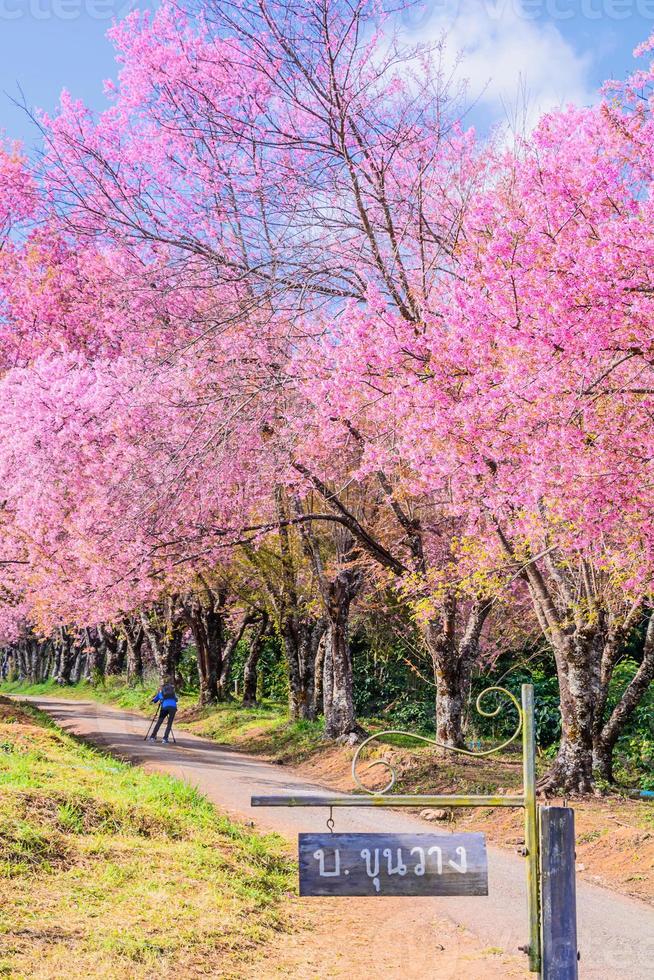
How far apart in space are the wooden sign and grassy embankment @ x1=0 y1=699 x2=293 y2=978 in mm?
2410

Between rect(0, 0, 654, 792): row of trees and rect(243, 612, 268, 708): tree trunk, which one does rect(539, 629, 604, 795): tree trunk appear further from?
rect(243, 612, 268, 708): tree trunk

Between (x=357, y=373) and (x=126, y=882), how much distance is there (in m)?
6.23

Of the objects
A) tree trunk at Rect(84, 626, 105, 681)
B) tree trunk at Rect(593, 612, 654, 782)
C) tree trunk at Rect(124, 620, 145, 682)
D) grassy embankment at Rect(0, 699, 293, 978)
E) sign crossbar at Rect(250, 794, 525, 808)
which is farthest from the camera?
tree trunk at Rect(84, 626, 105, 681)

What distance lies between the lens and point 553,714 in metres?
21.5

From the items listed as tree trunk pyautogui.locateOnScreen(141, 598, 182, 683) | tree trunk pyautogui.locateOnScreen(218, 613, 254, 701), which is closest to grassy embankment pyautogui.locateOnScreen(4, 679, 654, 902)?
tree trunk pyautogui.locateOnScreen(141, 598, 182, 683)

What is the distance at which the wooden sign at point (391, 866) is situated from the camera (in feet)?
12.7

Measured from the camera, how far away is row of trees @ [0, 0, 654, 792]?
871cm

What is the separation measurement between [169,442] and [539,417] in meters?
6.81

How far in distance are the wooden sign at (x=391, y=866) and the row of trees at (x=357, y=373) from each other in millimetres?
5087

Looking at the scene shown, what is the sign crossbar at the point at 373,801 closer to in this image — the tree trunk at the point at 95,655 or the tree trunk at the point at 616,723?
the tree trunk at the point at 616,723

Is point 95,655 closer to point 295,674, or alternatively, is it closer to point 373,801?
point 295,674

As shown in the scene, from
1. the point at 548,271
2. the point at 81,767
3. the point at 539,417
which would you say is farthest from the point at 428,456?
the point at 81,767

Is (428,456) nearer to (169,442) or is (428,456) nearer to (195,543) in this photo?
(169,442)

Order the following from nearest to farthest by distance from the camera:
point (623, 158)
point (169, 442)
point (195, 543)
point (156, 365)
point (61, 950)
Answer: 1. point (61, 950)
2. point (623, 158)
3. point (156, 365)
4. point (169, 442)
5. point (195, 543)
